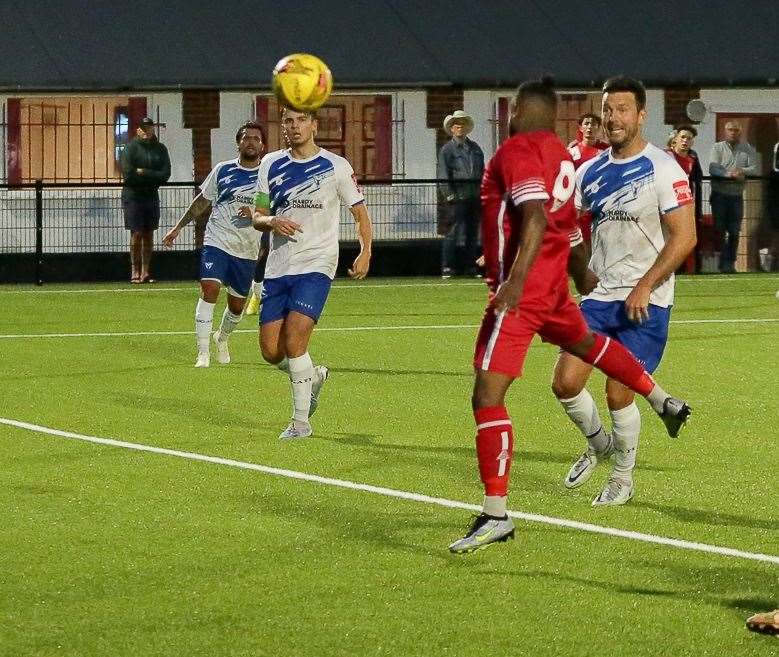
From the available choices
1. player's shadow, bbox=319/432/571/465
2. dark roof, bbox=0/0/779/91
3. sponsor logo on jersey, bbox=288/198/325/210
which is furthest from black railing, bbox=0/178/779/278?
player's shadow, bbox=319/432/571/465

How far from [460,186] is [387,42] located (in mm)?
4340

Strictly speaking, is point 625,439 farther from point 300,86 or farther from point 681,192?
point 300,86

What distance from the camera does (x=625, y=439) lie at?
8.70 m

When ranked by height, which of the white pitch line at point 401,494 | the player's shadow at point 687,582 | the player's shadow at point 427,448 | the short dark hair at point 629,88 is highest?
the short dark hair at point 629,88

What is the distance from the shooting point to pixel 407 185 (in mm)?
28828

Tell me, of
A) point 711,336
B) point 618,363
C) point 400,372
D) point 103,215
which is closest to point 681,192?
point 618,363

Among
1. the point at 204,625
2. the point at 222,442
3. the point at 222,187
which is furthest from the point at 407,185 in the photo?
the point at 204,625

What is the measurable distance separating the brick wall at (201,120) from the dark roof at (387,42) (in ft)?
1.54

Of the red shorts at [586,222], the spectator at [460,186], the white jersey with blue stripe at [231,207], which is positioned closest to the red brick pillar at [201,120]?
the spectator at [460,186]

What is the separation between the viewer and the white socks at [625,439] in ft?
28.3

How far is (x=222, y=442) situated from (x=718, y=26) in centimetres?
2325

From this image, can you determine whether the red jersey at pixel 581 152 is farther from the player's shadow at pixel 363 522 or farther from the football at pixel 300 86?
the player's shadow at pixel 363 522

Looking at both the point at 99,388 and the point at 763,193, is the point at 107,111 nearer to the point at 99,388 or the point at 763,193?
the point at 763,193

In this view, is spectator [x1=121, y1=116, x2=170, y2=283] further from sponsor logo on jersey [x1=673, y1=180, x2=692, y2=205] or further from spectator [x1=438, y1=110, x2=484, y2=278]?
sponsor logo on jersey [x1=673, y1=180, x2=692, y2=205]
